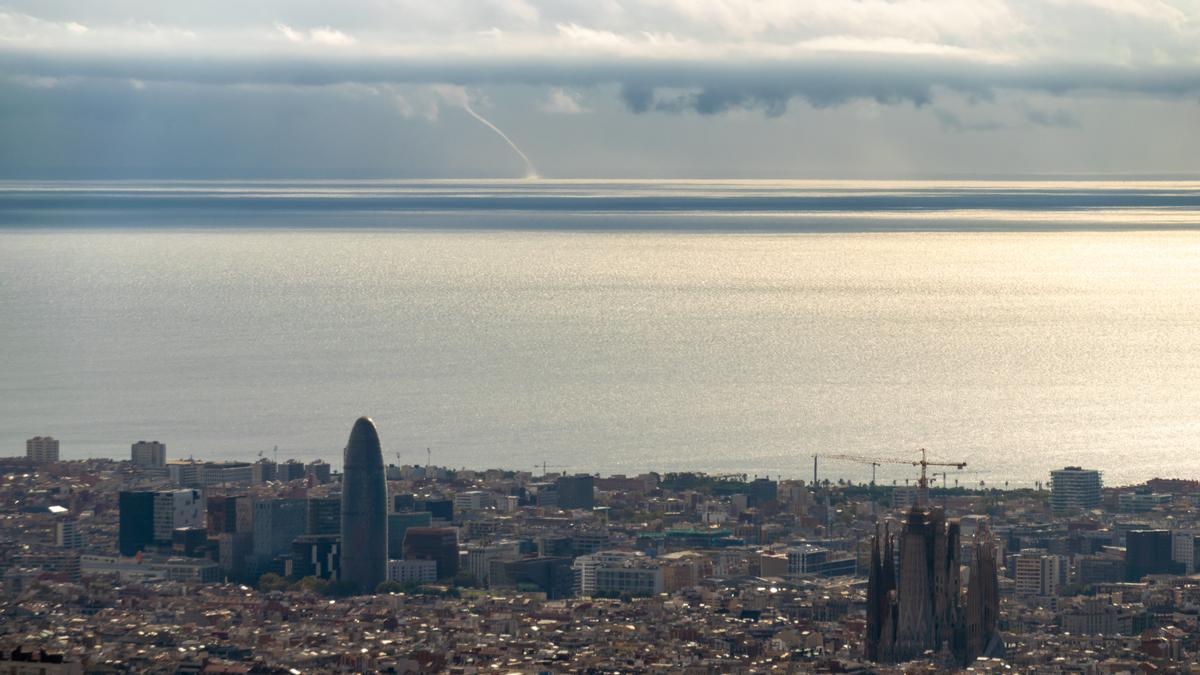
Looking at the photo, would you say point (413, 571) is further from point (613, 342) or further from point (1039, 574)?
point (613, 342)

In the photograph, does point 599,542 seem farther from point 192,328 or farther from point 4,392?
point 192,328

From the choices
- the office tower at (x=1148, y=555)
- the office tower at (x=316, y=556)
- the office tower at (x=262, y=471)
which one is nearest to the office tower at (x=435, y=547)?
the office tower at (x=316, y=556)

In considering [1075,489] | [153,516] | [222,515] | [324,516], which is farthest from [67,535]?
[1075,489]

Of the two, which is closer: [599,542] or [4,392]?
[599,542]

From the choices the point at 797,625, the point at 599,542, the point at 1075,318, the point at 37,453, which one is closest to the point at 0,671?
the point at 797,625

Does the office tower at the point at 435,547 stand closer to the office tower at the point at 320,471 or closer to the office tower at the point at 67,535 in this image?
the office tower at the point at 67,535

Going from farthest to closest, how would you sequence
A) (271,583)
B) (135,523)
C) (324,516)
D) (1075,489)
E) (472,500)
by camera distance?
(1075,489) → (472,500) → (135,523) → (324,516) → (271,583)
